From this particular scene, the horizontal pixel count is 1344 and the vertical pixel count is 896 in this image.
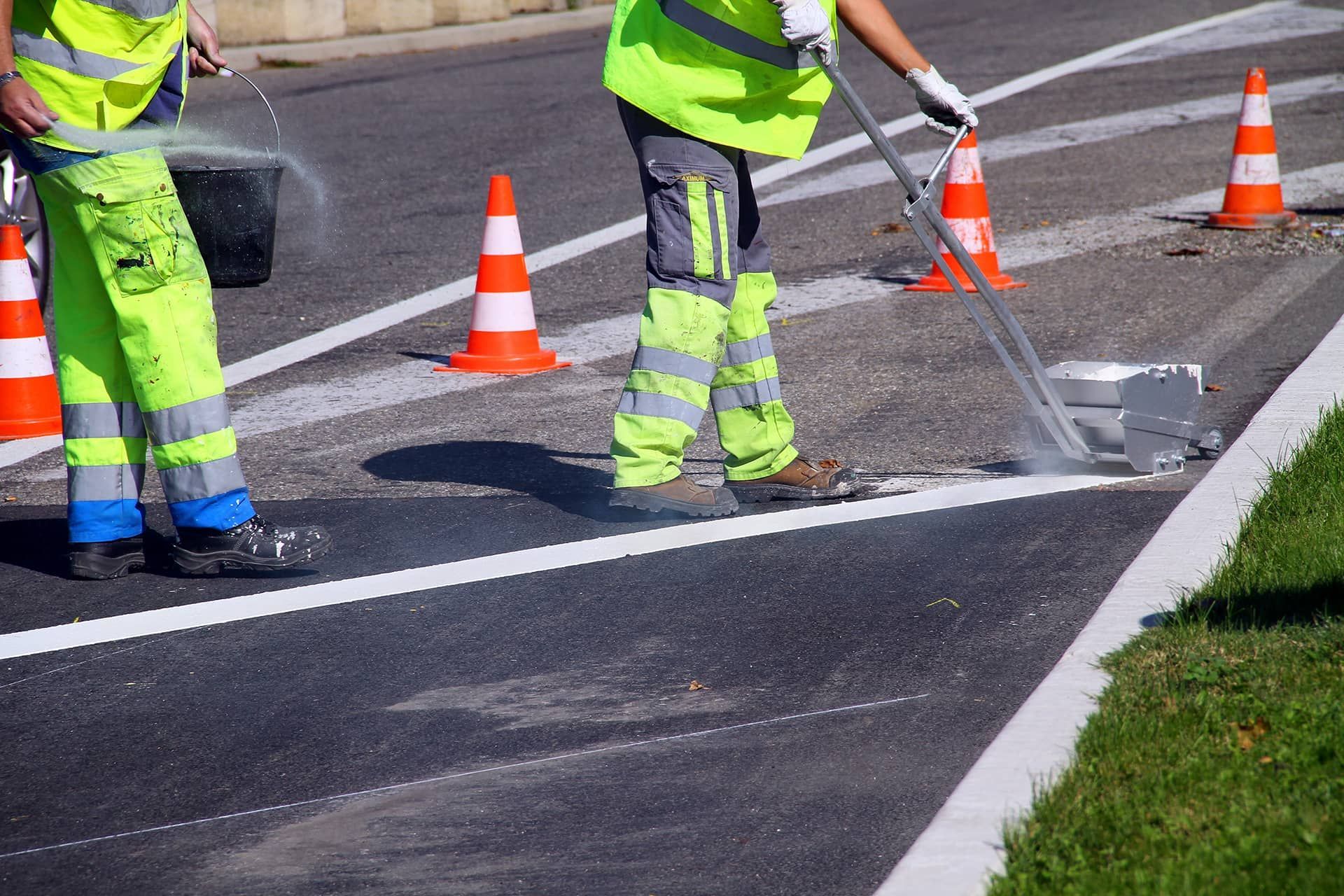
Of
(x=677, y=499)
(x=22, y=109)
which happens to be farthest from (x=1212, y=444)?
(x=22, y=109)

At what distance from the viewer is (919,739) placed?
3.01 m

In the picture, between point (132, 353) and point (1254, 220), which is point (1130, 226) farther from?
point (132, 353)

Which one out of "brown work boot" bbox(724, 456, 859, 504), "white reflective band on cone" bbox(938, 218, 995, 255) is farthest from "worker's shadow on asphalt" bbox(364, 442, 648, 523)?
"white reflective band on cone" bbox(938, 218, 995, 255)

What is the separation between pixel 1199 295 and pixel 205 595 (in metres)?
4.87

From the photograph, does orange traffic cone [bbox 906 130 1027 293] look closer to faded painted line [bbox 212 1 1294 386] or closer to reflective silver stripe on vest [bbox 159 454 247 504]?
faded painted line [bbox 212 1 1294 386]

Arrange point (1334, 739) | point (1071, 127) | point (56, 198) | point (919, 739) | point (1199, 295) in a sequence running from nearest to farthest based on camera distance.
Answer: point (1334, 739) < point (919, 739) < point (56, 198) < point (1199, 295) < point (1071, 127)

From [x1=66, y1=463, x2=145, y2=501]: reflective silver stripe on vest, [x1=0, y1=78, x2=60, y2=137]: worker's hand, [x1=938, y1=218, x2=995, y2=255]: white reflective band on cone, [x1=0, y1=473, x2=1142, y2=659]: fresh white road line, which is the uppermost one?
[x1=0, y1=78, x2=60, y2=137]: worker's hand

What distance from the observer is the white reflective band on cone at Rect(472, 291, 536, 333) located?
6.48m

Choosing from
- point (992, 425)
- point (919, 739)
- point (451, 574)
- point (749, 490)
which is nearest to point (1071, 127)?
point (992, 425)

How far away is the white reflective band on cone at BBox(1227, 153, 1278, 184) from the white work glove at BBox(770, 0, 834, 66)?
5.19 metres

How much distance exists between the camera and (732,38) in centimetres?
427

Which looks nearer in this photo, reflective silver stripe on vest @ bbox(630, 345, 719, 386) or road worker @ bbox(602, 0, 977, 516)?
road worker @ bbox(602, 0, 977, 516)

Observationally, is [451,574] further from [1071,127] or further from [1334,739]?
[1071,127]

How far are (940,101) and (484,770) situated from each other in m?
2.41
